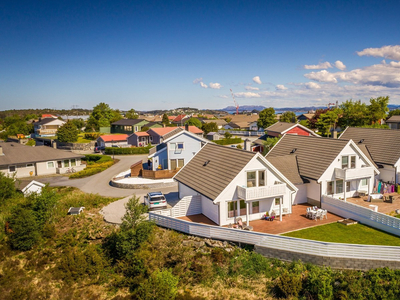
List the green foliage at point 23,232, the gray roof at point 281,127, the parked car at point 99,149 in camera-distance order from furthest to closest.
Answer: the parked car at point 99,149, the gray roof at point 281,127, the green foliage at point 23,232

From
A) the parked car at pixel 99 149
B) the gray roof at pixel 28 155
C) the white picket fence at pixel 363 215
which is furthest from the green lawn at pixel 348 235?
the parked car at pixel 99 149

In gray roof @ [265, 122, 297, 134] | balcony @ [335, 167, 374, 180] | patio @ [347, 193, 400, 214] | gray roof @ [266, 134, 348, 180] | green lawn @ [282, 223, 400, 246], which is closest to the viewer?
green lawn @ [282, 223, 400, 246]

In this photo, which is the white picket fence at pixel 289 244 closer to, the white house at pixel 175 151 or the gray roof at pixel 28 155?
the white house at pixel 175 151

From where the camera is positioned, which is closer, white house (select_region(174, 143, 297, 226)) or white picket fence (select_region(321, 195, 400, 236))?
white picket fence (select_region(321, 195, 400, 236))

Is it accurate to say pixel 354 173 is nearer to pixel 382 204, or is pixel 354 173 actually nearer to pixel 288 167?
pixel 382 204

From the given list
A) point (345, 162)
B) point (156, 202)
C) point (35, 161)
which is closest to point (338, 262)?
point (345, 162)

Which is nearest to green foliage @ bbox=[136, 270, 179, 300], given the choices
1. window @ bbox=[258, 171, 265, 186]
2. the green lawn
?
the green lawn

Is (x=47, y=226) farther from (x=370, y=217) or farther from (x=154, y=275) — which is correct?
(x=370, y=217)

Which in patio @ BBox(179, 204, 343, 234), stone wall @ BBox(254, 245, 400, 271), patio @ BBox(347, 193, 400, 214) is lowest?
stone wall @ BBox(254, 245, 400, 271)

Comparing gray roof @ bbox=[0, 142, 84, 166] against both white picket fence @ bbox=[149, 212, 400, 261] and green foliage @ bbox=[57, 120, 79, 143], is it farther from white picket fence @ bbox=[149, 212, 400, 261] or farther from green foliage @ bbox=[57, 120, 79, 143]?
white picket fence @ bbox=[149, 212, 400, 261]
